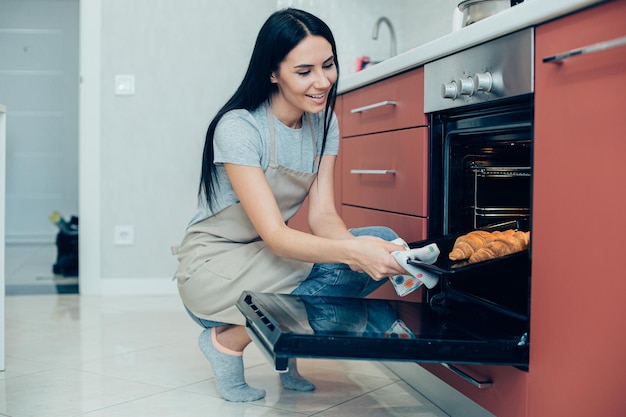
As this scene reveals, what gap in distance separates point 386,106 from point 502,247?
83 centimetres

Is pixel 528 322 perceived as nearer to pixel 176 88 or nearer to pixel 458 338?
pixel 458 338

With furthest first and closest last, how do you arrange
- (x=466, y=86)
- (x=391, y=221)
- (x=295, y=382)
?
(x=391, y=221)
(x=295, y=382)
(x=466, y=86)

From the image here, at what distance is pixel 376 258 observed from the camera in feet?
5.29

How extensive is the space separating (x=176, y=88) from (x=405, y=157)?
6.54 feet

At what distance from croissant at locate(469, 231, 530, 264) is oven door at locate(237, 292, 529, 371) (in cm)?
14

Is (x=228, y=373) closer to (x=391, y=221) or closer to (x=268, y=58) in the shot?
(x=391, y=221)

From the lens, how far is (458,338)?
4.49 feet

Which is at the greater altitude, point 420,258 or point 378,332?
point 420,258

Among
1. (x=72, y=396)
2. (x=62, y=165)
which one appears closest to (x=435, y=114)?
(x=72, y=396)

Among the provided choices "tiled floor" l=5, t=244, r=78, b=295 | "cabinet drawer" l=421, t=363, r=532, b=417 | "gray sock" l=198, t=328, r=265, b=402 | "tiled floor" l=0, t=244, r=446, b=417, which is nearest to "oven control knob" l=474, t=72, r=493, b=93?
"cabinet drawer" l=421, t=363, r=532, b=417

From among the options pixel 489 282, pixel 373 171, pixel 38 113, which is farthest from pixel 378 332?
pixel 38 113

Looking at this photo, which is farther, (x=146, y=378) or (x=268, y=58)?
(x=146, y=378)

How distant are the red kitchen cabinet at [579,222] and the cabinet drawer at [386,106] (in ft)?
2.00

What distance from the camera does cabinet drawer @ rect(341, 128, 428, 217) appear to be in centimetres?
201
